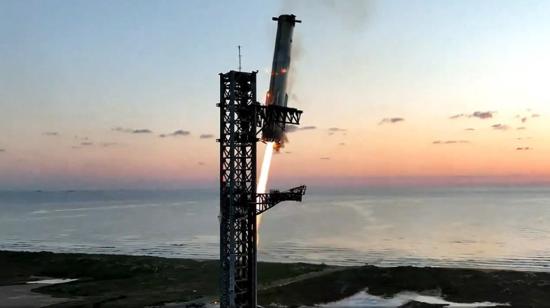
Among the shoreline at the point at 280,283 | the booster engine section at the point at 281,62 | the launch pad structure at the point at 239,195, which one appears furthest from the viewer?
the shoreline at the point at 280,283

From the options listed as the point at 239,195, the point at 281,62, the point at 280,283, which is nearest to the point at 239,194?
the point at 239,195

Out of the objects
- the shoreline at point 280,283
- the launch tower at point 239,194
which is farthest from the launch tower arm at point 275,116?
the shoreline at point 280,283

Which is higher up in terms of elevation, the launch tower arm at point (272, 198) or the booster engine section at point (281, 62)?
the booster engine section at point (281, 62)

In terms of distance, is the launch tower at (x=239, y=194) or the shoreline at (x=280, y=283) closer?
the launch tower at (x=239, y=194)

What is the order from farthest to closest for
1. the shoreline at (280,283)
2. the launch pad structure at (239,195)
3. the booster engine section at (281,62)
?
1. the shoreline at (280,283)
2. the booster engine section at (281,62)
3. the launch pad structure at (239,195)

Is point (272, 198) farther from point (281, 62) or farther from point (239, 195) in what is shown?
point (281, 62)

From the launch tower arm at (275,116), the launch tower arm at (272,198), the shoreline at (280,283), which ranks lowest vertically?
the shoreline at (280,283)

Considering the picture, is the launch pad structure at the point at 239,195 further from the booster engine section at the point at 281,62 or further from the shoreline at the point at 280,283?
the shoreline at the point at 280,283
